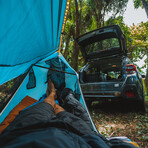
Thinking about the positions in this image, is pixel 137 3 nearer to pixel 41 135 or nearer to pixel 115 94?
pixel 115 94

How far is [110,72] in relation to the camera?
376 centimetres

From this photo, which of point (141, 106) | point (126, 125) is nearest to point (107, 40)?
point (141, 106)

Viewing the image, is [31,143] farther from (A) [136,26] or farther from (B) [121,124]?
(A) [136,26]

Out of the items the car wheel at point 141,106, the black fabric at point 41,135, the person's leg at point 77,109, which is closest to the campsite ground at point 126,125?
the car wheel at point 141,106

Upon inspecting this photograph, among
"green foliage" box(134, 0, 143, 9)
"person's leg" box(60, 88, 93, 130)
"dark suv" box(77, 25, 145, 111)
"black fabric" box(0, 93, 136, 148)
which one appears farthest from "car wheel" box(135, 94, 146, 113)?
"green foliage" box(134, 0, 143, 9)

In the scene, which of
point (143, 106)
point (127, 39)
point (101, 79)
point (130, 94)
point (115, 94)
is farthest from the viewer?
point (127, 39)

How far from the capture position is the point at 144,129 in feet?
6.38

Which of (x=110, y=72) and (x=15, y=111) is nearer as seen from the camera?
(x=15, y=111)

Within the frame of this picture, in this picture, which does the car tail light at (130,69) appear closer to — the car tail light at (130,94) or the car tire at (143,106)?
the car tail light at (130,94)

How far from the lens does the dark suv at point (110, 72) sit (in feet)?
8.02

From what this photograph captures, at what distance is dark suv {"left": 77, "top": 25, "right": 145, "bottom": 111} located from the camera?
2.44 meters

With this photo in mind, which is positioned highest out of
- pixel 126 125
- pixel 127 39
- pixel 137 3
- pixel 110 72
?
pixel 137 3

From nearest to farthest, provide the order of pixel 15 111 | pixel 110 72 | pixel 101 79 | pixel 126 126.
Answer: pixel 15 111
pixel 126 126
pixel 101 79
pixel 110 72

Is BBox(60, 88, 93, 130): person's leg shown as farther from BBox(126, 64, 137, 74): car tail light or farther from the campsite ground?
BBox(126, 64, 137, 74): car tail light
